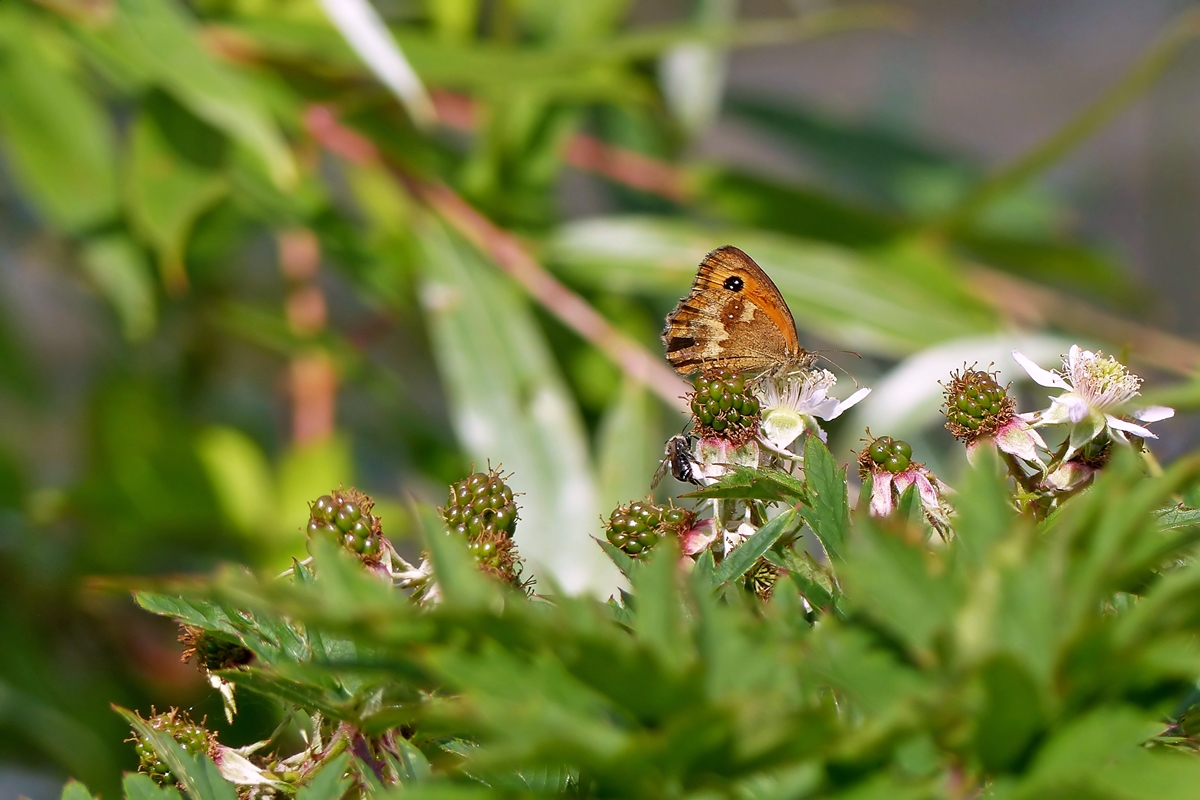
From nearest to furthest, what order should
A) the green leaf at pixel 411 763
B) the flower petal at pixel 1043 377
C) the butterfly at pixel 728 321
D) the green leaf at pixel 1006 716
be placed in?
the green leaf at pixel 1006 716, the green leaf at pixel 411 763, the flower petal at pixel 1043 377, the butterfly at pixel 728 321

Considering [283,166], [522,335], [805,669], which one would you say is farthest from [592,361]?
[805,669]

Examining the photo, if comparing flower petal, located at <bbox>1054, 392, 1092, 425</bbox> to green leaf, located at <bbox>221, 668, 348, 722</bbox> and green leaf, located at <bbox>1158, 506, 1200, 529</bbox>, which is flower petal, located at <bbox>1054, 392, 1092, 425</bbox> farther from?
green leaf, located at <bbox>221, 668, 348, 722</bbox>

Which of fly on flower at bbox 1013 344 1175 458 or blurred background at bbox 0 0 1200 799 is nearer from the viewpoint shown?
fly on flower at bbox 1013 344 1175 458

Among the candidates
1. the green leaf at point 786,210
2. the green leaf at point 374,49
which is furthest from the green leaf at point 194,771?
the green leaf at point 786,210

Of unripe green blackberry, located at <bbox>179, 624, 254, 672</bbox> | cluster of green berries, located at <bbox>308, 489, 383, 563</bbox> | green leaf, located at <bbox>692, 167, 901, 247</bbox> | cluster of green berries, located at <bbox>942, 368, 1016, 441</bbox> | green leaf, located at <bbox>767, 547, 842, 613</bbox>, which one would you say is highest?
green leaf, located at <bbox>692, 167, 901, 247</bbox>

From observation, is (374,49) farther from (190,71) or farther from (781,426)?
(781,426)

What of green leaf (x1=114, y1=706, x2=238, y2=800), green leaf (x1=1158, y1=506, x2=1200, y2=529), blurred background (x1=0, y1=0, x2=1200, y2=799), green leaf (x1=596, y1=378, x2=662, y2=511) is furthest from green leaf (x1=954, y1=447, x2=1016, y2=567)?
green leaf (x1=596, y1=378, x2=662, y2=511)

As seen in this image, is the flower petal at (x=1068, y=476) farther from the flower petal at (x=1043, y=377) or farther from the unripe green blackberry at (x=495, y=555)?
the unripe green blackberry at (x=495, y=555)
